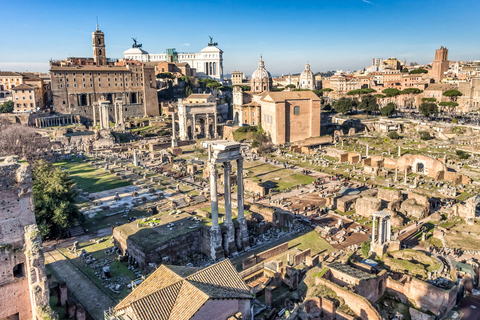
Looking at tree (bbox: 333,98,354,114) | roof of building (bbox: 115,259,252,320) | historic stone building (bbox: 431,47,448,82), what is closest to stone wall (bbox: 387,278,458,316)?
roof of building (bbox: 115,259,252,320)

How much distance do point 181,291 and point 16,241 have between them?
813cm

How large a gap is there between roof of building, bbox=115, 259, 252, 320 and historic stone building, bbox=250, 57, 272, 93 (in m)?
73.1

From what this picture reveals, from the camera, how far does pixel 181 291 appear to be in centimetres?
1398

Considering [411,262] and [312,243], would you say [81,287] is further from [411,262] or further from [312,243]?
[411,262]

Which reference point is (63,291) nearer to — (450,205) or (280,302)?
(280,302)

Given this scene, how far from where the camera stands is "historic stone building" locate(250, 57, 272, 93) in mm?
85812

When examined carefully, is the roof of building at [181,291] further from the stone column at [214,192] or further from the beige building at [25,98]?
the beige building at [25,98]

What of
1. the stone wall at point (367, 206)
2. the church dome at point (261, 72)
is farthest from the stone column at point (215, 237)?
the church dome at point (261, 72)

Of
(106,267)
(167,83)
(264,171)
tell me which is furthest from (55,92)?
(106,267)

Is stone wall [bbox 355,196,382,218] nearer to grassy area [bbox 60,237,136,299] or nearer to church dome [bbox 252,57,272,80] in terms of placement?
grassy area [bbox 60,237,136,299]

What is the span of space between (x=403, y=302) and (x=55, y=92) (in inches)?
3148

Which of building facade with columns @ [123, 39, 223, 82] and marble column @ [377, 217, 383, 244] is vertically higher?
building facade with columns @ [123, 39, 223, 82]

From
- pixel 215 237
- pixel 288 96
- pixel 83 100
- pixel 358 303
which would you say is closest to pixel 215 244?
pixel 215 237

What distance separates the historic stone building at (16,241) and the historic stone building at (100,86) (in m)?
68.6
